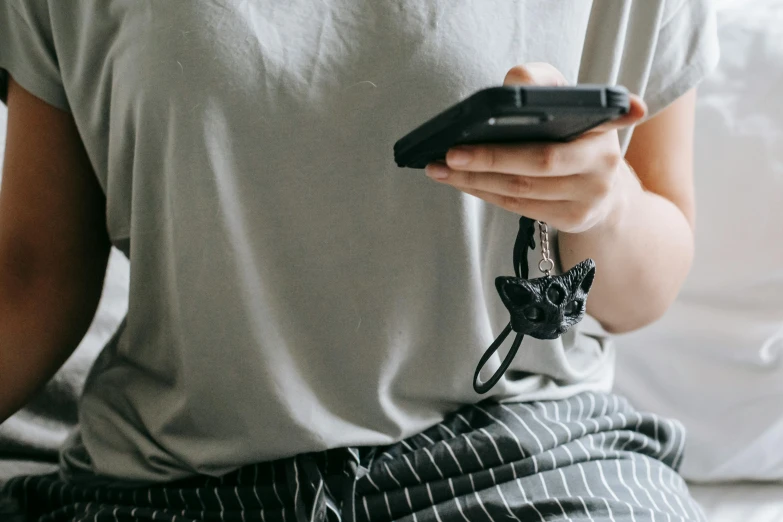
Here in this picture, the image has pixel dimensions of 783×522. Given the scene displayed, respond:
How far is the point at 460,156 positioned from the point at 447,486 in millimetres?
273

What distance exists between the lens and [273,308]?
0.57 m

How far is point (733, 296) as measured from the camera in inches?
33.9

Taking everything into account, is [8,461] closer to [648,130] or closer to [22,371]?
[22,371]

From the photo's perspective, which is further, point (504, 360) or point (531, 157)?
point (504, 360)

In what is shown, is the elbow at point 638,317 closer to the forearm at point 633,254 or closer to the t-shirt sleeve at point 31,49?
the forearm at point 633,254

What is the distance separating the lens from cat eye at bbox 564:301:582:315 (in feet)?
1.60

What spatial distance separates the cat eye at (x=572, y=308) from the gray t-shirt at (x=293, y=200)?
0.33 feet

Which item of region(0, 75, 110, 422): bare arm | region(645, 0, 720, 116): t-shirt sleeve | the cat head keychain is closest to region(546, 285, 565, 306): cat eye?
the cat head keychain

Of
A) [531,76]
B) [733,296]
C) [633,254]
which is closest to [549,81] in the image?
[531,76]

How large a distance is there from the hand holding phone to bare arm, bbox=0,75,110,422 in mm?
338

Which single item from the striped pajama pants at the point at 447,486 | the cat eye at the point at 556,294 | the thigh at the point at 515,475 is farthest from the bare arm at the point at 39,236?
the cat eye at the point at 556,294

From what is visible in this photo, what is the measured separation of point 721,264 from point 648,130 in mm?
269

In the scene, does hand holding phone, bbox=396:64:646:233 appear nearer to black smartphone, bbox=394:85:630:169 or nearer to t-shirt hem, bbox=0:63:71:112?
black smartphone, bbox=394:85:630:169

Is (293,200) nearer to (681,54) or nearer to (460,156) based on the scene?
(460,156)
